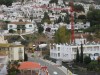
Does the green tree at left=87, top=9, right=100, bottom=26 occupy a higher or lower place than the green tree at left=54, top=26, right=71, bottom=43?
higher

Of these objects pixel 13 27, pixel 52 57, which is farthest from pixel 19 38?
pixel 52 57

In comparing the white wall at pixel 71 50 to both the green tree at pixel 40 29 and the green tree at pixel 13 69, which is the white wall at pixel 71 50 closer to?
the green tree at pixel 40 29

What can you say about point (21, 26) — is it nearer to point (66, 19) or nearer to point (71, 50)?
point (66, 19)

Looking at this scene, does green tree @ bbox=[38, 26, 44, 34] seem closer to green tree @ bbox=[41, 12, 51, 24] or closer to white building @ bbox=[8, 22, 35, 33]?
white building @ bbox=[8, 22, 35, 33]

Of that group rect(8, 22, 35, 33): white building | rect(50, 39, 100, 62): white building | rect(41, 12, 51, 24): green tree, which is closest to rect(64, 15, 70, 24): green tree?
rect(41, 12, 51, 24): green tree

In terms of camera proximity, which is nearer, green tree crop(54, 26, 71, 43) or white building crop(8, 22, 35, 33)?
green tree crop(54, 26, 71, 43)

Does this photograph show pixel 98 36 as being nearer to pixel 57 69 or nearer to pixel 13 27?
pixel 13 27

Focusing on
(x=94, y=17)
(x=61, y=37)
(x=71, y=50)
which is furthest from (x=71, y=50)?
(x=94, y=17)
